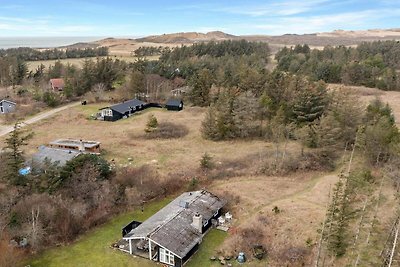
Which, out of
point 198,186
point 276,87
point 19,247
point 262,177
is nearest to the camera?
point 19,247

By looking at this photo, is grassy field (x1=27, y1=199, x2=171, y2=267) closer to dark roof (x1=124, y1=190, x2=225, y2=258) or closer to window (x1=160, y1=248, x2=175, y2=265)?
window (x1=160, y1=248, x2=175, y2=265)

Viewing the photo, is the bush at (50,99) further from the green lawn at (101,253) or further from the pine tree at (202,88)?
the green lawn at (101,253)

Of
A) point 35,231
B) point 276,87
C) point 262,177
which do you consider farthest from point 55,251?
point 276,87

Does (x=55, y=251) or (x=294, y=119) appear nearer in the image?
(x=55, y=251)

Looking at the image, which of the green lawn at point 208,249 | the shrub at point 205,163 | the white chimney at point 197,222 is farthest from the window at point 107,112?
the white chimney at point 197,222

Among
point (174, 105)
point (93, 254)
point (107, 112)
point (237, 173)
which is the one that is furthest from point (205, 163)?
point (174, 105)

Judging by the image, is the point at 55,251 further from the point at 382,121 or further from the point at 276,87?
the point at 276,87

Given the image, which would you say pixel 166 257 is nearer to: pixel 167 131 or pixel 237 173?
pixel 237 173

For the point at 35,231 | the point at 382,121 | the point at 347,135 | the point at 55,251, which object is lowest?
the point at 55,251
